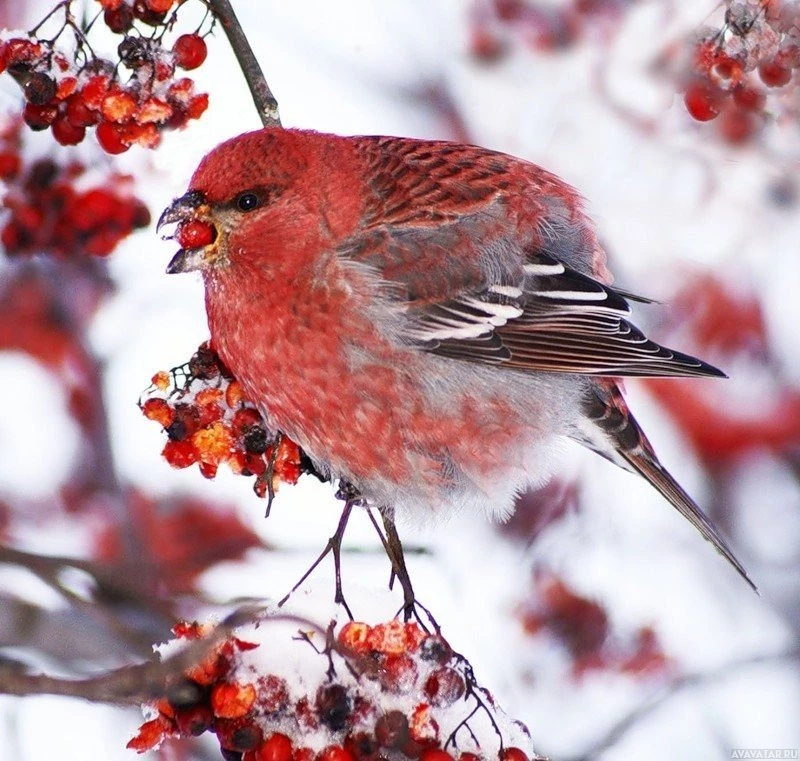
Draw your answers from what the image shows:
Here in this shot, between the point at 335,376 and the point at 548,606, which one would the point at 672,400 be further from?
the point at 335,376

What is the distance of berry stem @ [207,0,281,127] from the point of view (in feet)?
6.96

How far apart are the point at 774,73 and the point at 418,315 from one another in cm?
105

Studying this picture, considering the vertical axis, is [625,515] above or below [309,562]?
above

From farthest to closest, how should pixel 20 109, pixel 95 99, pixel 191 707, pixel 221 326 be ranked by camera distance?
pixel 20 109, pixel 221 326, pixel 95 99, pixel 191 707

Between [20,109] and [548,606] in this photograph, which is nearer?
[20,109]

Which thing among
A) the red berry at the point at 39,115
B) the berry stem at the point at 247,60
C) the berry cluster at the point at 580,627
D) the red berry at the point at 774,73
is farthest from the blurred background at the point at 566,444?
the red berry at the point at 39,115

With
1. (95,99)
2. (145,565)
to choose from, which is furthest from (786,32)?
(145,565)

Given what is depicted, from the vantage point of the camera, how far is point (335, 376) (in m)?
2.42

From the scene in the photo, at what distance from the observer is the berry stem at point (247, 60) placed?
212cm

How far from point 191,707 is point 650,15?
9.13 ft

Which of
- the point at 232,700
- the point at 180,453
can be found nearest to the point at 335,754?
the point at 232,700

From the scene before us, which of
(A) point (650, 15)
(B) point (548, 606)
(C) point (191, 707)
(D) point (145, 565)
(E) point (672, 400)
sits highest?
(A) point (650, 15)

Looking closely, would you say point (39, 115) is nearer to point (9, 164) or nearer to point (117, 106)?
point (117, 106)

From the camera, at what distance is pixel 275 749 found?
1829 mm
